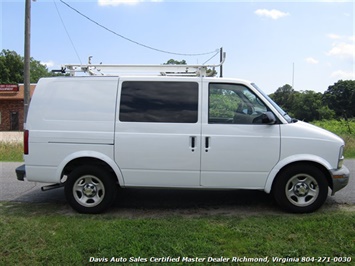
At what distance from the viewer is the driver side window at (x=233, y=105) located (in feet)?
16.1

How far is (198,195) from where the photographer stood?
235 inches

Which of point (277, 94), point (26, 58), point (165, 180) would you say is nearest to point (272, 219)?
point (165, 180)

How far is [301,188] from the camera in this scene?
486 cm

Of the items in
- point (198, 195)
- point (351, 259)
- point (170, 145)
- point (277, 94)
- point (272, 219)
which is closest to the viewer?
point (351, 259)

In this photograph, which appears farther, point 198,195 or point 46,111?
point 198,195

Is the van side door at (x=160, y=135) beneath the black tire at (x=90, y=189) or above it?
above

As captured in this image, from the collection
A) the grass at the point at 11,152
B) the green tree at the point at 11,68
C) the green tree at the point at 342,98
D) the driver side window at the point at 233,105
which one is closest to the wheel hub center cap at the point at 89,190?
the driver side window at the point at 233,105

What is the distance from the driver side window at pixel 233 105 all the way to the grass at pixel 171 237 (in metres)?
1.44

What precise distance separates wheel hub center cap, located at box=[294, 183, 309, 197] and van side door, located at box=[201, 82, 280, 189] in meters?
0.51

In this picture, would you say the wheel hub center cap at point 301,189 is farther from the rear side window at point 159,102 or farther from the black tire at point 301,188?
the rear side window at point 159,102

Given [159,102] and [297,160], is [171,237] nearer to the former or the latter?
[159,102]

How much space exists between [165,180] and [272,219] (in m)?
1.63

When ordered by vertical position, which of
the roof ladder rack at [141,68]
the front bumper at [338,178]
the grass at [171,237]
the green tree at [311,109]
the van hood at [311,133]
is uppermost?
the green tree at [311,109]

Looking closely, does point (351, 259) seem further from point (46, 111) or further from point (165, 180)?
point (46, 111)
